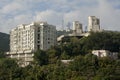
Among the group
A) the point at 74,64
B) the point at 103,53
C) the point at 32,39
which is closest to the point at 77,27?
the point at 32,39

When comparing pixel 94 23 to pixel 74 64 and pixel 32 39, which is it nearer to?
pixel 32 39

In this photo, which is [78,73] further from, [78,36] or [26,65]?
[78,36]

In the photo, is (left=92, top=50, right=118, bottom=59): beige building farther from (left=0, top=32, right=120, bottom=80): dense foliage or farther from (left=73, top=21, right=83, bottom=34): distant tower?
(left=73, top=21, right=83, bottom=34): distant tower

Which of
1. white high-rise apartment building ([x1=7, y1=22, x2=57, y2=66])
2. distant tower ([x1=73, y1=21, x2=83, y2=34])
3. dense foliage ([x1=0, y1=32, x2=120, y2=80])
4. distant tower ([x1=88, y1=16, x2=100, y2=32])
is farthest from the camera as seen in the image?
distant tower ([x1=73, y1=21, x2=83, y2=34])

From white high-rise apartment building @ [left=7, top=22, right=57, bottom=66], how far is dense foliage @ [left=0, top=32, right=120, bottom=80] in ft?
9.65

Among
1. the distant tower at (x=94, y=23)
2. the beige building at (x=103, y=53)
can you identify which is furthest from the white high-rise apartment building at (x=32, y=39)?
the beige building at (x=103, y=53)

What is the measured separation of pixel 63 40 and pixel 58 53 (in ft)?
15.4

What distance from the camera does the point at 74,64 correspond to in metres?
31.5

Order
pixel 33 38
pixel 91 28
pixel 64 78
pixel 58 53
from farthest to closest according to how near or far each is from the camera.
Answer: pixel 91 28, pixel 33 38, pixel 58 53, pixel 64 78

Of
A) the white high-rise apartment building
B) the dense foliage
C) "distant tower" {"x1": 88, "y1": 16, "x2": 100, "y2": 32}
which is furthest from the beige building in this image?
"distant tower" {"x1": 88, "y1": 16, "x2": 100, "y2": 32}

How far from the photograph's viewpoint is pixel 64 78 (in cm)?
2994

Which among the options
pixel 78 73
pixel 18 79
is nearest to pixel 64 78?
pixel 78 73

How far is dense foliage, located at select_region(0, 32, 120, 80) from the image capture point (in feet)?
98.9

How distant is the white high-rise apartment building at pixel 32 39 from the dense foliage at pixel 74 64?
9.65 ft
